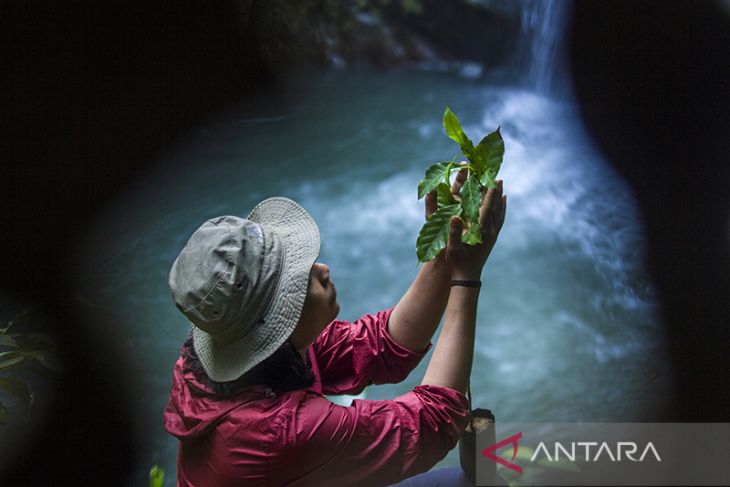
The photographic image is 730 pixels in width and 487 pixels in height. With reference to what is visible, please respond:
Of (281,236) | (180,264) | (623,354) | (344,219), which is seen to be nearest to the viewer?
(180,264)

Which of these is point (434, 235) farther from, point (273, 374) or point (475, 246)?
point (273, 374)

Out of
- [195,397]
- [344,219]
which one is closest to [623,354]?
[344,219]

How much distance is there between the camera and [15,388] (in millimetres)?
1711

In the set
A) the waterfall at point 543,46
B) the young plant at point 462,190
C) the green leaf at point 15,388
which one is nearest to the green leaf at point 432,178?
the young plant at point 462,190

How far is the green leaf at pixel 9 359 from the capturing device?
1730 mm

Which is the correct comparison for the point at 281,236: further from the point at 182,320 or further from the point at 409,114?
the point at 409,114

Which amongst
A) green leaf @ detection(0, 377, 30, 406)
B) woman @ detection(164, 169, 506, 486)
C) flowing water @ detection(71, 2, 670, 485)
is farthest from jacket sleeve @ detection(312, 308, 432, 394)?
flowing water @ detection(71, 2, 670, 485)

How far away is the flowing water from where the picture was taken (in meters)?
2.31

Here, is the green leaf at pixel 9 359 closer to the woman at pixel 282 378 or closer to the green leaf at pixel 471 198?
the woman at pixel 282 378

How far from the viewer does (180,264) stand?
1.10 metres

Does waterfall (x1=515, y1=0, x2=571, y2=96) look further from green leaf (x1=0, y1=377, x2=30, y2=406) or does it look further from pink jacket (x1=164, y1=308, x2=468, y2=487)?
green leaf (x1=0, y1=377, x2=30, y2=406)

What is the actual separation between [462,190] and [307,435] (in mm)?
546

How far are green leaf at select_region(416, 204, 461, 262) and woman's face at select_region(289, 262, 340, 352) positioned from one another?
0.19m

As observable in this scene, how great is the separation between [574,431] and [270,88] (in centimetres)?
167
